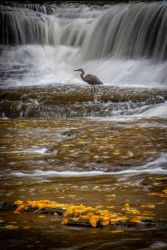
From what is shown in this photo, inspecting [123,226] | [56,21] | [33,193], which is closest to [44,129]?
[33,193]

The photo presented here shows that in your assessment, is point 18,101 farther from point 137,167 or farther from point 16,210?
point 16,210

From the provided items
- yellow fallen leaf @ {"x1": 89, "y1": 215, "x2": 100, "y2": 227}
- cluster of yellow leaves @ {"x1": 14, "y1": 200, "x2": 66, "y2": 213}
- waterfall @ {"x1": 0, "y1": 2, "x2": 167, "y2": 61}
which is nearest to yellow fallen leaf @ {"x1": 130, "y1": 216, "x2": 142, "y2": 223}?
yellow fallen leaf @ {"x1": 89, "y1": 215, "x2": 100, "y2": 227}

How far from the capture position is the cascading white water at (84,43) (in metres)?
19.5

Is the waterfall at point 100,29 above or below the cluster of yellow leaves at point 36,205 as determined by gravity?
below

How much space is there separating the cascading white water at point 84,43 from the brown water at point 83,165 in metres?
4.84

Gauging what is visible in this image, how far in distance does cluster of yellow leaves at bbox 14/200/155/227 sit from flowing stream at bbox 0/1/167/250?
10 cm

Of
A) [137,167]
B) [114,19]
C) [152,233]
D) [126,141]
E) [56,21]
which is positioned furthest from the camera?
[56,21]

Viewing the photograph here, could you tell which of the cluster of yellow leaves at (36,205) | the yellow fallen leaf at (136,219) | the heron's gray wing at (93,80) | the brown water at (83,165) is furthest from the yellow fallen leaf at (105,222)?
the heron's gray wing at (93,80)

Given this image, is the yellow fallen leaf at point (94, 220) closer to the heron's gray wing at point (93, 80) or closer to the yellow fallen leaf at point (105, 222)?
the yellow fallen leaf at point (105, 222)

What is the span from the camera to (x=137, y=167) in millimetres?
7164

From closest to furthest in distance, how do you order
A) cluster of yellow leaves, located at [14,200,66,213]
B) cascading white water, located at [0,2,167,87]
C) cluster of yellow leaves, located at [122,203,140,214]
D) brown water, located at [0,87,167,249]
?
brown water, located at [0,87,167,249]
cluster of yellow leaves, located at [122,203,140,214]
cluster of yellow leaves, located at [14,200,66,213]
cascading white water, located at [0,2,167,87]

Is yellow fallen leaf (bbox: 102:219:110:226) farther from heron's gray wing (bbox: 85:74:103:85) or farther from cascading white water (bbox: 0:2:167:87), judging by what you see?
cascading white water (bbox: 0:2:167:87)

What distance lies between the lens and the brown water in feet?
13.9

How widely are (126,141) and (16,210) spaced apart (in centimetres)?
387
